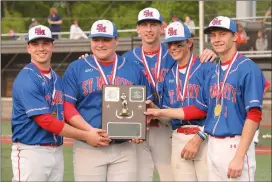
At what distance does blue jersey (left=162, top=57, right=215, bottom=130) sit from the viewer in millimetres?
6371

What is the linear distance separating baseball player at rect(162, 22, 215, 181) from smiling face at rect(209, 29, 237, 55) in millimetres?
672

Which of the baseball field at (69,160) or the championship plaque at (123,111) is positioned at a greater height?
the championship plaque at (123,111)

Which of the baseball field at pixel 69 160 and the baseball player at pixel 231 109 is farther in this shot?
the baseball field at pixel 69 160

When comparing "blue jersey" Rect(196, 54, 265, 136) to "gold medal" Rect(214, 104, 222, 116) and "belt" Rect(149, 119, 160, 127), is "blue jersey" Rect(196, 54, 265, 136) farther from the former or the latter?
"belt" Rect(149, 119, 160, 127)

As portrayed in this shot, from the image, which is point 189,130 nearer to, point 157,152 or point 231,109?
point 157,152

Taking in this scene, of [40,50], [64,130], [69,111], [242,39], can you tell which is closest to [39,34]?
[40,50]

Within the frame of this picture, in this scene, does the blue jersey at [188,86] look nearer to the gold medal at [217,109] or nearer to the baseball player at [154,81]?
the baseball player at [154,81]

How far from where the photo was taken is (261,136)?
15.8 m

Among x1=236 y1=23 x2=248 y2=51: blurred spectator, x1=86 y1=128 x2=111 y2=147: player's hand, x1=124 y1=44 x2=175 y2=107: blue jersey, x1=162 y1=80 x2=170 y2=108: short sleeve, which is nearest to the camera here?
x1=86 y1=128 x2=111 y2=147: player's hand

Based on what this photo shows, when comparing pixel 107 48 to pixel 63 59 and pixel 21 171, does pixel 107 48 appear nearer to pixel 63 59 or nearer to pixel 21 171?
pixel 21 171

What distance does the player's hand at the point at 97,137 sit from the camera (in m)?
5.98

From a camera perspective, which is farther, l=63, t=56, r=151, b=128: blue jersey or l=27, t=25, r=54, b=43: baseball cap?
l=63, t=56, r=151, b=128: blue jersey

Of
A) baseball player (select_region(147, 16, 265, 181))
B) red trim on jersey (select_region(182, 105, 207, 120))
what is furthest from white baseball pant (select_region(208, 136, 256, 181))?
red trim on jersey (select_region(182, 105, 207, 120))

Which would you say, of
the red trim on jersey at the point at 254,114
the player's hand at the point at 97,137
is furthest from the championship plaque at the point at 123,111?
the red trim on jersey at the point at 254,114
